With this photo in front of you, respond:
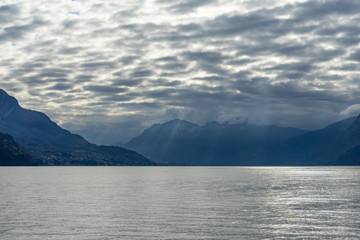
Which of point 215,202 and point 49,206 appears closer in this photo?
point 49,206

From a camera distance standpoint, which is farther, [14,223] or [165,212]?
[165,212]

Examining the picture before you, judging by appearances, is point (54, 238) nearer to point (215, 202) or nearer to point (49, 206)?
point (49, 206)

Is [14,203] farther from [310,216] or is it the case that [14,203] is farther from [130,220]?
[310,216]

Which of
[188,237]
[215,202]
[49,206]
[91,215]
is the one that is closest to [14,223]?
[91,215]

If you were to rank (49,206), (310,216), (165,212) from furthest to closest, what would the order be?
(49,206) < (165,212) < (310,216)

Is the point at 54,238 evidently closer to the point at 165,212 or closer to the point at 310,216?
the point at 165,212

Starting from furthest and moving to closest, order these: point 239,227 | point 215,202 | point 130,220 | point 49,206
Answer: point 215,202
point 49,206
point 130,220
point 239,227

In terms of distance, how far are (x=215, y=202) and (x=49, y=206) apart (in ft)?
122

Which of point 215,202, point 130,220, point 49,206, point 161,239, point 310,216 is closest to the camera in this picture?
point 161,239

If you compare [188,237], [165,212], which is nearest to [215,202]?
[165,212]

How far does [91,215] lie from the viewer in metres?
75.9

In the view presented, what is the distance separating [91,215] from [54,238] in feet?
69.3

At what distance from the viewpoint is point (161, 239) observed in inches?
2128

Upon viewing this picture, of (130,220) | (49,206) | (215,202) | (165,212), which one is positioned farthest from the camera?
(215,202)
